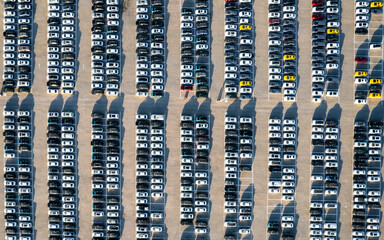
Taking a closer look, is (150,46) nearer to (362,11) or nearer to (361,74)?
(361,74)

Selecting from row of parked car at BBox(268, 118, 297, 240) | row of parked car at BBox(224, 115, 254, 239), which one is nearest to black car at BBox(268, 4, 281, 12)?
row of parked car at BBox(268, 118, 297, 240)

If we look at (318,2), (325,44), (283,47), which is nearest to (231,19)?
(283,47)

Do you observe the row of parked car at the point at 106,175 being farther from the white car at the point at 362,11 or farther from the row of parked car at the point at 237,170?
the white car at the point at 362,11

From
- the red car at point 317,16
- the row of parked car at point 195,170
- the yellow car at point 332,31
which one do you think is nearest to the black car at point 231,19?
the red car at point 317,16

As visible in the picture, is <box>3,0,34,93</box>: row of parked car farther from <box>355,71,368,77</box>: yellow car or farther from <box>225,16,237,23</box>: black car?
<box>355,71,368,77</box>: yellow car

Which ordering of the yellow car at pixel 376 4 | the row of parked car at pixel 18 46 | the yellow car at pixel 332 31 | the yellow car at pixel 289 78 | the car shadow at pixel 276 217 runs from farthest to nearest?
1. the car shadow at pixel 276 217
2. the row of parked car at pixel 18 46
3. the yellow car at pixel 289 78
4. the yellow car at pixel 332 31
5. the yellow car at pixel 376 4

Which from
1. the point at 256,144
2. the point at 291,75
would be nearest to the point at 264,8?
the point at 291,75
